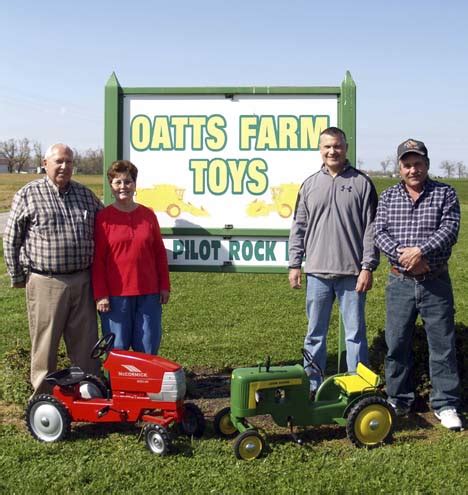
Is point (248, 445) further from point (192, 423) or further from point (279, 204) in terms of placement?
point (279, 204)

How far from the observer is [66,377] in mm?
4918

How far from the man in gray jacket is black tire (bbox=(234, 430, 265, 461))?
3.20 feet

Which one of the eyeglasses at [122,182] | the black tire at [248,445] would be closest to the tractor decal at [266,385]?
the black tire at [248,445]

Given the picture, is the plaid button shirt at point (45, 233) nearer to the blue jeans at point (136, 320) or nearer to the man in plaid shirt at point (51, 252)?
the man in plaid shirt at point (51, 252)

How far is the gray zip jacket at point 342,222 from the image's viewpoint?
5.01m

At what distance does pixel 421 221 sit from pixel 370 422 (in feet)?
4.79

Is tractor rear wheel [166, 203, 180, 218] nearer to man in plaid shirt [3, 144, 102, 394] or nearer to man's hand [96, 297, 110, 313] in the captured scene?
man in plaid shirt [3, 144, 102, 394]

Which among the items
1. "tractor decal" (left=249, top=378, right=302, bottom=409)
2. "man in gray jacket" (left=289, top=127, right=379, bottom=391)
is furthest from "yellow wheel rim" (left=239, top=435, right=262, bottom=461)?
"man in gray jacket" (left=289, top=127, right=379, bottom=391)

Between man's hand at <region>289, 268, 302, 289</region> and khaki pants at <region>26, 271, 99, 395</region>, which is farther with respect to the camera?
man's hand at <region>289, 268, 302, 289</region>

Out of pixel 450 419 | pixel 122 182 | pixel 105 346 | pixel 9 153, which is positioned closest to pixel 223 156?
pixel 122 182

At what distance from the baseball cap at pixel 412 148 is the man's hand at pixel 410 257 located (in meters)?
0.69

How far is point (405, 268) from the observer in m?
4.82

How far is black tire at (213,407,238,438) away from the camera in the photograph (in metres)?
4.75

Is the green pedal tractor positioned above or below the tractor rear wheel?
below
